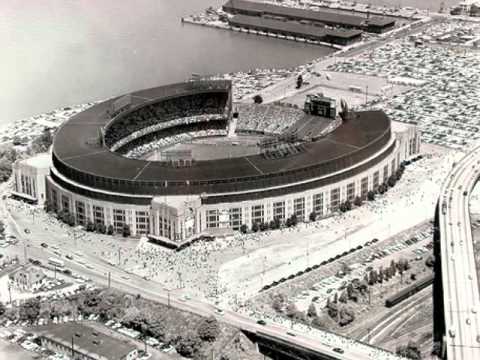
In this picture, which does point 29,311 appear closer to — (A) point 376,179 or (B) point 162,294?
(B) point 162,294

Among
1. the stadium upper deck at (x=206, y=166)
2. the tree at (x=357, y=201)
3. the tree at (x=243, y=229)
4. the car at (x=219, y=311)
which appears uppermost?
the stadium upper deck at (x=206, y=166)

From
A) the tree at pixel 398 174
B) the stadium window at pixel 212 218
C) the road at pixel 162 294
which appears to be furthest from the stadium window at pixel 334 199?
the road at pixel 162 294

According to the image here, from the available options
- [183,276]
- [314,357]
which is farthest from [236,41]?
[314,357]

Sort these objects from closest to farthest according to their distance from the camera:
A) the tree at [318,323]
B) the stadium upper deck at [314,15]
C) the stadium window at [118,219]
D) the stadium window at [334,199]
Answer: the tree at [318,323]
the stadium window at [118,219]
the stadium window at [334,199]
the stadium upper deck at [314,15]

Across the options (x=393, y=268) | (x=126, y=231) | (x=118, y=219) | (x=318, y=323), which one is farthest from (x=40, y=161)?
(x=318, y=323)

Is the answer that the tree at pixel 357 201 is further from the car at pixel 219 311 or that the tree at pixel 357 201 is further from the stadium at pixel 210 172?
the car at pixel 219 311

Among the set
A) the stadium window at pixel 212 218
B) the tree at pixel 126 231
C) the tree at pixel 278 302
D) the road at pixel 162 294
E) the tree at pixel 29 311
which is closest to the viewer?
the road at pixel 162 294
